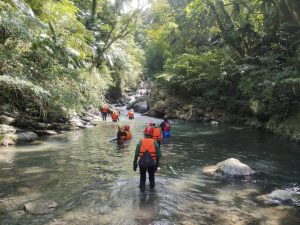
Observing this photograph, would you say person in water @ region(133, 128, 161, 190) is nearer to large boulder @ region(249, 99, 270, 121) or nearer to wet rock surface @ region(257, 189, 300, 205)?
wet rock surface @ region(257, 189, 300, 205)

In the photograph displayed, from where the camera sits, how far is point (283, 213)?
22.7 ft

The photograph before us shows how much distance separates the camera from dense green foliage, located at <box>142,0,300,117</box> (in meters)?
18.0

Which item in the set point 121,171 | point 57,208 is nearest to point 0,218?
point 57,208

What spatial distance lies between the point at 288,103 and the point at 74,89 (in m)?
12.3

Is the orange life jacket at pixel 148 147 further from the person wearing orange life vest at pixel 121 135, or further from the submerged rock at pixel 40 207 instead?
the person wearing orange life vest at pixel 121 135

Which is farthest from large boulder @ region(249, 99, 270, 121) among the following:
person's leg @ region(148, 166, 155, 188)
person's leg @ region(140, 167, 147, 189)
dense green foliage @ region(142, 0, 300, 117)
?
person's leg @ region(140, 167, 147, 189)

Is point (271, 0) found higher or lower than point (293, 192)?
higher

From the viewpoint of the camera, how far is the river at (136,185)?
6586mm

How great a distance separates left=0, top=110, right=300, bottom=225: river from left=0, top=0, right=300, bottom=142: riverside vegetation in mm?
2045

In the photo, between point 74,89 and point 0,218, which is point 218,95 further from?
point 0,218

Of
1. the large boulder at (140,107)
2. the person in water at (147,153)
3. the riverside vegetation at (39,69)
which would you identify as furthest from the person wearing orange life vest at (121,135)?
the large boulder at (140,107)

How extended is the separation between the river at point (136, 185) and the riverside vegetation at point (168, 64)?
2.04 metres

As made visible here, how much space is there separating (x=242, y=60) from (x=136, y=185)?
16959 millimetres

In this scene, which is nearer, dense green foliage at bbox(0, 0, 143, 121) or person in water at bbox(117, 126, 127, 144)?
dense green foliage at bbox(0, 0, 143, 121)
